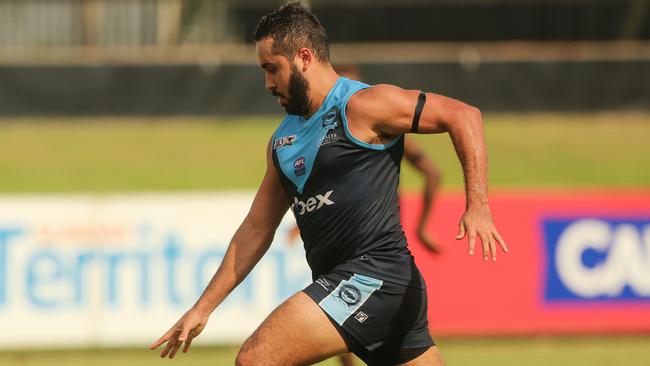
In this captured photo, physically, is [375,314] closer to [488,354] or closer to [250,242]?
[250,242]

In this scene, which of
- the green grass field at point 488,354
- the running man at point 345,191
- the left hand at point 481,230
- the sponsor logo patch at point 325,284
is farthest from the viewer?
the green grass field at point 488,354

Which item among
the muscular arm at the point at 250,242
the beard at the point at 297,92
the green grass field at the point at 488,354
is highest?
the beard at the point at 297,92

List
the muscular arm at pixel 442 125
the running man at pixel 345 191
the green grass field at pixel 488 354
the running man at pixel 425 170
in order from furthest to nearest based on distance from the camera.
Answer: the green grass field at pixel 488 354
the running man at pixel 425 170
the running man at pixel 345 191
the muscular arm at pixel 442 125

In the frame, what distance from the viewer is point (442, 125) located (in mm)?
5449

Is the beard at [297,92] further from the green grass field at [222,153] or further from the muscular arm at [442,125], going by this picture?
the green grass field at [222,153]

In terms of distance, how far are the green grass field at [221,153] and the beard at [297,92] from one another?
14.4 m

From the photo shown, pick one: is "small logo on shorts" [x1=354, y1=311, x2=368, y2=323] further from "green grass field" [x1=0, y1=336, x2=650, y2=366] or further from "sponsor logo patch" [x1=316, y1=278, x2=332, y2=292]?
"green grass field" [x1=0, y1=336, x2=650, y2=366]

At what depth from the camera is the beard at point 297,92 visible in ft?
18.7

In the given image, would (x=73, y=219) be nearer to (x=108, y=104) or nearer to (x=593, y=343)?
(x=593, y=343)

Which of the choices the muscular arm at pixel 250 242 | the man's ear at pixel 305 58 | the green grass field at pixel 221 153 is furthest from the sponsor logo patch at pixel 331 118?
the green grass field at pixel 221 153

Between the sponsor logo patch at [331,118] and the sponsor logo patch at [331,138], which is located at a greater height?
the sponsor logo patch at [331,118]

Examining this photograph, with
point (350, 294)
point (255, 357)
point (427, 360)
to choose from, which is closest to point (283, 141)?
point (350, 294)

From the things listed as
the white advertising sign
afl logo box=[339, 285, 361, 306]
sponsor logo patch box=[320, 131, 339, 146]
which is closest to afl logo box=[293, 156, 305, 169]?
sponsor logo patch box=[320, 131, 339, 146]

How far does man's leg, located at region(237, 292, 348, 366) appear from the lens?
5355 millimetres
